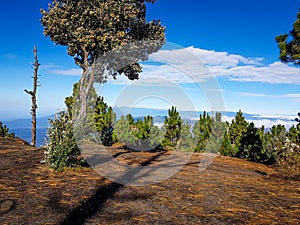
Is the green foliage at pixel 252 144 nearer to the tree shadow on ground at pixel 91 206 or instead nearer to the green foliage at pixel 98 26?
the green foliage at pixel 98 26

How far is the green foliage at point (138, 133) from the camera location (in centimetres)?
2019

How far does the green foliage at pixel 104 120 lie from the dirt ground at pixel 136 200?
12774 millimetres

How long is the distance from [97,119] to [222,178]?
14.2 meters

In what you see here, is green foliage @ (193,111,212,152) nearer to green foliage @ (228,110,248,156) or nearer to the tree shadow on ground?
green foliage @ (228,110,248,156)

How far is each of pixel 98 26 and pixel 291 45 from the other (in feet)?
34.6

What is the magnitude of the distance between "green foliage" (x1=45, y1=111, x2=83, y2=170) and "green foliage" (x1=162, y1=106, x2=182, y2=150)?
1169cm

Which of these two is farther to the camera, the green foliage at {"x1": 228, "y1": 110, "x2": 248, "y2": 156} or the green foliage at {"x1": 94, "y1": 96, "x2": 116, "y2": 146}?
the green foliage at {"x1": 94, "y1": 96, "x2": 116, "y2": 146}

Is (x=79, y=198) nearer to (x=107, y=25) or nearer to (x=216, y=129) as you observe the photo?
(x=107, y=25)

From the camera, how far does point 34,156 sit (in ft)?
38.0

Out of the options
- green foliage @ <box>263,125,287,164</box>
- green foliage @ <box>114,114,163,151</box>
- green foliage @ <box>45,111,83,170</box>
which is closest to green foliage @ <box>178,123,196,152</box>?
green foliage @ <box>114,114,163,151</box>

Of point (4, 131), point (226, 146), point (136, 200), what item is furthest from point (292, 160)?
point (4, 131)

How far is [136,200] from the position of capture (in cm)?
602

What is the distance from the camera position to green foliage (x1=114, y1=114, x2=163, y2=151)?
66.2 feet

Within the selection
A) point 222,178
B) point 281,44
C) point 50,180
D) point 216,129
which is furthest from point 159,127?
point 50,180
